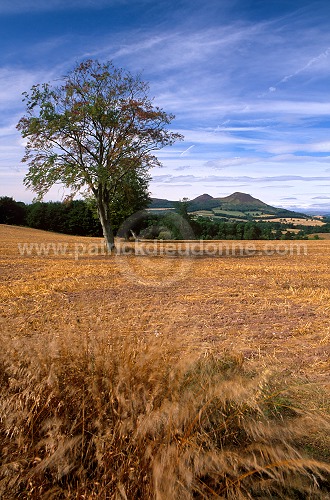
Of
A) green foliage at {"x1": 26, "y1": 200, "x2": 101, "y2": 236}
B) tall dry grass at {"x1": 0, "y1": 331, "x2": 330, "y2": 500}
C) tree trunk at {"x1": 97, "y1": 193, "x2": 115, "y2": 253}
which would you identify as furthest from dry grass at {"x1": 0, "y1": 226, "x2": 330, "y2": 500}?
green foliage at {"x1": 26, "y1": 200, "x2": 101, "y2": 236}

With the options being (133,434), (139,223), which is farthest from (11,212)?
(133,434)

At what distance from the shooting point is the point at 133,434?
7.80ft

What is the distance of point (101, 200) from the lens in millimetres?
21000

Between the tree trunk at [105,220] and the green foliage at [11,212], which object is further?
the green foliage at [11,212]

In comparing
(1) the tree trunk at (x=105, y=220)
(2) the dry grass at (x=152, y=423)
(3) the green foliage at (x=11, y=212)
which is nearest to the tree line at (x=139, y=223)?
(3) the green foliage at (x=11, y=212)

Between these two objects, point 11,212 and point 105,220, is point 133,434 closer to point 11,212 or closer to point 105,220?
point 105,220

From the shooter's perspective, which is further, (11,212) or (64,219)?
(11,212)

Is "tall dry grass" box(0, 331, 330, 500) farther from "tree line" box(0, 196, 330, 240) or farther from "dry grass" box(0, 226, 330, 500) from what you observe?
"tree line" box(0, 196, 330, 240)

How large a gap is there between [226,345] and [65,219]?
225 ft

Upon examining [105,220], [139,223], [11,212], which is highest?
[11,212]

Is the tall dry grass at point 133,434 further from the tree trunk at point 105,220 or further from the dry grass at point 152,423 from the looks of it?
the tree trunk at point 105,220

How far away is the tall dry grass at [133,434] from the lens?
7.18ft

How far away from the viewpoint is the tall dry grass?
219 centimetres

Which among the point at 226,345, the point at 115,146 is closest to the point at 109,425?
the point at 226,345
